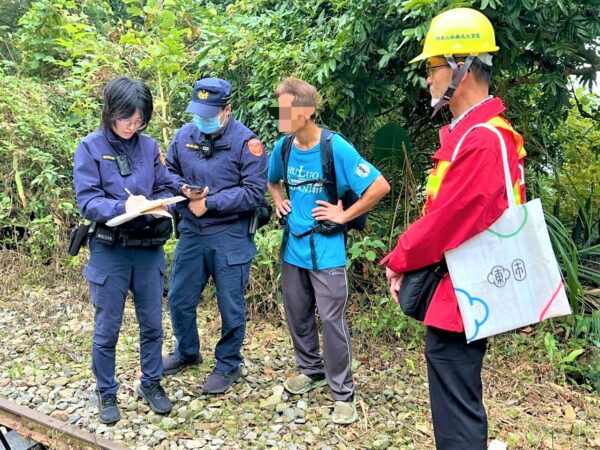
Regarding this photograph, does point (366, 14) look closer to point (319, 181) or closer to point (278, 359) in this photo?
point (319, 181)

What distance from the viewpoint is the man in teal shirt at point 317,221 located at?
3.36 m

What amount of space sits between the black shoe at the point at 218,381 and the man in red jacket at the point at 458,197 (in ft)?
5.97

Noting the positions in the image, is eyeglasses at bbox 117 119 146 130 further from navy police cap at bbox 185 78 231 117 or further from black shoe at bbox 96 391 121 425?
black shoe at bbox 96 391 121 425

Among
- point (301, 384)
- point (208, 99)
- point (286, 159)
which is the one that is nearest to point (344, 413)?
point (301, 384)

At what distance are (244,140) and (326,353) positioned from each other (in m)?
1.49

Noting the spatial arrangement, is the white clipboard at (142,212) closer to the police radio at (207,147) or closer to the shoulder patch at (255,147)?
the police radio at (207,147)

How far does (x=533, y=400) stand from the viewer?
3.83 m

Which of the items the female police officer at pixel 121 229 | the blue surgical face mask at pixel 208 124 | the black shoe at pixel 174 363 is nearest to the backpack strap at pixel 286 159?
the blue surgical face mask at pixel 208 124

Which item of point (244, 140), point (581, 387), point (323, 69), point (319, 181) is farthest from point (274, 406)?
point (323, 69)

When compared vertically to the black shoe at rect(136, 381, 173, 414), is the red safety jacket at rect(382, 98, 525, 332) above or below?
above

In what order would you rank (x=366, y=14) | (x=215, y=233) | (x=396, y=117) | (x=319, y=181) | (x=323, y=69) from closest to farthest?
(x=319, y=181), (x=215, y=233), (x=366, y=14), (x=323, y=69), (x=396, y=117)

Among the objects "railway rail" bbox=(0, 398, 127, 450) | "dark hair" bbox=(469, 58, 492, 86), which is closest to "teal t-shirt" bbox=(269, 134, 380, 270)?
"dark hair" bbox=(469, 58, 492, 86)

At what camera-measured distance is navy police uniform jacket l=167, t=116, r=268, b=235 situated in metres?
3.62

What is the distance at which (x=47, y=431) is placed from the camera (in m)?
3.30
